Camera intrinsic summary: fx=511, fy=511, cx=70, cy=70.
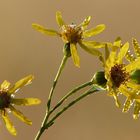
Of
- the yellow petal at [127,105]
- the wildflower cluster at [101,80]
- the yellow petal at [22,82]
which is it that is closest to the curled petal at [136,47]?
the wildflower cluster at [101,80]

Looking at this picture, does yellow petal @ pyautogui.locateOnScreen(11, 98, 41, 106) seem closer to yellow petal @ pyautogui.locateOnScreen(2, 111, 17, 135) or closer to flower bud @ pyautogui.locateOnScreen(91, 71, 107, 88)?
yellow petal @ pyautogui.locateOnScreen(2, 111, 17, 135)

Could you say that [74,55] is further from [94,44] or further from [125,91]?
[125,91]

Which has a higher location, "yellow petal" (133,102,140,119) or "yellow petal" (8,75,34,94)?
"yellow petal" (8,75,34,94)

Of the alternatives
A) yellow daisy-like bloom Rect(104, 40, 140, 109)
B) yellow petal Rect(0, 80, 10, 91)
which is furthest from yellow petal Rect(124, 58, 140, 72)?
yellow petal Rect(0, 80, 10, 91)

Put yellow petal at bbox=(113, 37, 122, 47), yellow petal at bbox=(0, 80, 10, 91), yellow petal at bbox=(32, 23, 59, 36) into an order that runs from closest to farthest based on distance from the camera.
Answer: yellow petal at bbox=(113, 37, 122, 47) → yellow petal at bbox=(0, 80, 10, 91) → yellow petal at bbox=(32, 23, 59, 36)

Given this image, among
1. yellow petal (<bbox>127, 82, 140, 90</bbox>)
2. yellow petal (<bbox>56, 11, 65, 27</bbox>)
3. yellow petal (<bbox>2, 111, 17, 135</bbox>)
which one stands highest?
yellow petal (<bbox>56, 11, 65, 27</bbox>)

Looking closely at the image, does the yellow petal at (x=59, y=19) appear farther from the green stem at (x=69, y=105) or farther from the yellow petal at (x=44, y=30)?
the green stem at (x=69, y=105)

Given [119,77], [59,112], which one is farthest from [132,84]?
[59,112]
